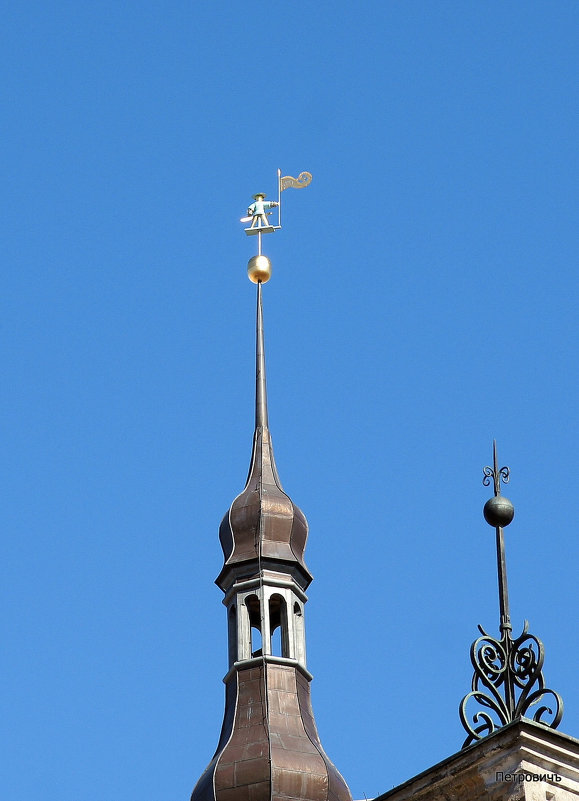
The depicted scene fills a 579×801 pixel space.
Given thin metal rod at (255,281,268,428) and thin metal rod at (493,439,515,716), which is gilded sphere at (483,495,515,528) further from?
thin metal rod at (255,281,268,428)

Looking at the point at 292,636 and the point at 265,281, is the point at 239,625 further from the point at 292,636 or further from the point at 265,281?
the point at 265,281

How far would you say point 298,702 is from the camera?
95.9 feet

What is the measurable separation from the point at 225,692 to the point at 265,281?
23.0ft

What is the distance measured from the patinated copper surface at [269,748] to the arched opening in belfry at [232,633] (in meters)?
0.29

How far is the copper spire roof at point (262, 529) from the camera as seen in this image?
30.2 meters

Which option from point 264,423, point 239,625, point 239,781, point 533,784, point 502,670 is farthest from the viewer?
point 264,423

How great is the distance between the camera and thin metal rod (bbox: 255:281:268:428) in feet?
110

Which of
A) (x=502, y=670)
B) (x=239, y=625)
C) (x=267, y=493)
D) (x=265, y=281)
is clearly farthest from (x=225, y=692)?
(x=502, y=670)

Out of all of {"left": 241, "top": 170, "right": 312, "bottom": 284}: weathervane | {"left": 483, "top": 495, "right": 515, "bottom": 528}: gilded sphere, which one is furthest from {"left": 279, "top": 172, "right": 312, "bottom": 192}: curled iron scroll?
{"left": 483, "top": 495, "right": 515, "bottom": 528}: gilded sphere

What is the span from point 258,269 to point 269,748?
8559 mm

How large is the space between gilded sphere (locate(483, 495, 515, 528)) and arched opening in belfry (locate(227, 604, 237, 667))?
10.3 m

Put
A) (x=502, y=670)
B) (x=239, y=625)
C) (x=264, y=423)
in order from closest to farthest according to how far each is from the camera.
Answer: (x=502, y=670)
(x=239, y=625)
(x=264, y=423)

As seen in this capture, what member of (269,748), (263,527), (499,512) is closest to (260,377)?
(263,527)

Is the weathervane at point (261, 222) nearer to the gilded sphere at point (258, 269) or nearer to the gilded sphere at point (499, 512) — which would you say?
the gilded sphere at point (258, 269)
